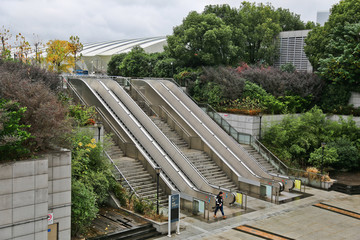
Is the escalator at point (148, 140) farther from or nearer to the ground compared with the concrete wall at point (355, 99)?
nearer to the ground

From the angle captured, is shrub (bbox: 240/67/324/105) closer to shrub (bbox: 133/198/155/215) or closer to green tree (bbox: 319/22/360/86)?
green tree (bbox: 319/22/360/86)

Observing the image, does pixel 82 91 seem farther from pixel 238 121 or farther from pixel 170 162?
pixel 238 121

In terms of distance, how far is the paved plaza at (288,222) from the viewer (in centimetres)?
1521

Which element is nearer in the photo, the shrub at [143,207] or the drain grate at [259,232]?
the drain grate at [259,232]

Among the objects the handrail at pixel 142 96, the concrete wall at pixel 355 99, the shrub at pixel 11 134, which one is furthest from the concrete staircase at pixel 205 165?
the concrete wall at pixel 355 99

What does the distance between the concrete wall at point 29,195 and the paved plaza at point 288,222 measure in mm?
4977

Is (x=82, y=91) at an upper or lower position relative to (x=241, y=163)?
upper

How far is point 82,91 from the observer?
82.4 ft

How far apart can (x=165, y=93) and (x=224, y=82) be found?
4785mm

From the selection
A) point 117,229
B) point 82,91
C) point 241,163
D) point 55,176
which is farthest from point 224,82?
point 55,176

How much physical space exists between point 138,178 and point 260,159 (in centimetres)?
892

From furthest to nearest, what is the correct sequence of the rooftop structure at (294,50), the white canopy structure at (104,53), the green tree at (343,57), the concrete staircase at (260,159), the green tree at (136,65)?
the white canopy structure at (104,53) → the green tree at (136,65) → the rooftop structure at (294,50) → the green tree at (343,57) → the concrete staircase at (260,159)

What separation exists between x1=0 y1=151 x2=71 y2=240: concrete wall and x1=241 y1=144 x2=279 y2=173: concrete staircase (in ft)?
49.4

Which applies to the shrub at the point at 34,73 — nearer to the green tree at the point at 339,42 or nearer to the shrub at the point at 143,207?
the shrub at the point at 143,207
